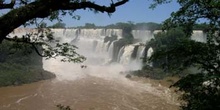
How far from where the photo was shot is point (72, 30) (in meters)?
68.1

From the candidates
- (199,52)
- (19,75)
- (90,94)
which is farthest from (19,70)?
(199,52)

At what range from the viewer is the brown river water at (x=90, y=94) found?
24.3 m

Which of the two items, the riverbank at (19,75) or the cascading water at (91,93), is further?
the riverbank at (19,75)

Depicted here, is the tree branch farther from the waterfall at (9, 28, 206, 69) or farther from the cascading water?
the waterfall at (9, 28, 206, 69)

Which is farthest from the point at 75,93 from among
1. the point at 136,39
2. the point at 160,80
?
the point at 136,39

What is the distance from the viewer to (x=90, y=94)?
28.4 meters

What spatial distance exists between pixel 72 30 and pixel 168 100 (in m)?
44.3

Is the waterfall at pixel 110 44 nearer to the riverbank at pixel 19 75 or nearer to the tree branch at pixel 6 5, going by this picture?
the riverbank at pixel 19 75

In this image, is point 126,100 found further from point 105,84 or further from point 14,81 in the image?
point 14,81

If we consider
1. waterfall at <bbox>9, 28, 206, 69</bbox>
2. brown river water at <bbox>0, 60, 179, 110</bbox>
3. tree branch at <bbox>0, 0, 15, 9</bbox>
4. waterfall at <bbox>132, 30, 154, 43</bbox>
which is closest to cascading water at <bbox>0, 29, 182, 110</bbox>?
brown river water at <bbox>0, 60, 179, 110</bbox>

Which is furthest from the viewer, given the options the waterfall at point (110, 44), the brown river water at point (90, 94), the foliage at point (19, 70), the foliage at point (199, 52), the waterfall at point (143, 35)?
the waterfall at point (143, 35)

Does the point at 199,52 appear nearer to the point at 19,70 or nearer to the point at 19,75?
the point at 19,75

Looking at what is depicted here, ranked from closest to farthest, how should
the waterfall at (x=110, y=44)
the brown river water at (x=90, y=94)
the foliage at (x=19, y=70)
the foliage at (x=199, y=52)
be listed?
the foliage at (x=199, y=52), the brown river water at (x=90, y=94), the foliage at (x=19, y=70), the waterfall at (x=110, y=44)

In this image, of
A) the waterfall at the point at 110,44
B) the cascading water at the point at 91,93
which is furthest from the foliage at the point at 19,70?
the waterfall at the point at 110,44
